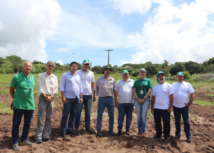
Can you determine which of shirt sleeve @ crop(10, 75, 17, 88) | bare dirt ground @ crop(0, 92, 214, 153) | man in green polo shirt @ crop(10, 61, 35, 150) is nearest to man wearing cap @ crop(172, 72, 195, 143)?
bare dirt ground @ crop(0, 92, 214, 153)

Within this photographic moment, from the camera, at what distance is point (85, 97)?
4.94 meters

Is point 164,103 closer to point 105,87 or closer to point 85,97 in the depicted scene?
point 105,87

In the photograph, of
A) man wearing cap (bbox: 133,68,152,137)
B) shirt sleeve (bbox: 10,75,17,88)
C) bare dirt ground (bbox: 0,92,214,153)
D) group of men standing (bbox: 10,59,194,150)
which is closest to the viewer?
shirt sleeve (bbox: 10,75,17,88)

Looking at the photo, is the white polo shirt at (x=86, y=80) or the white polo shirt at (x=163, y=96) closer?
the white polo shirt at (x=163, y=96)

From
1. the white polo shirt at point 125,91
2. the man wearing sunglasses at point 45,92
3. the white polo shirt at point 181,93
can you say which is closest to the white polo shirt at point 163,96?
the white polo shirt at point 181,93

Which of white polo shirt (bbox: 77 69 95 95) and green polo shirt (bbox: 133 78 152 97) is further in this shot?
white polo shirt (bbox: 77 69 95 95)

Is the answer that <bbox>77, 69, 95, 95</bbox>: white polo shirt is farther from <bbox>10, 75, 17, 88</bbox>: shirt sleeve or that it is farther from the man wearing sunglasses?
<bbox>10, 75, 17, 88</bbox>: shirt sleeve

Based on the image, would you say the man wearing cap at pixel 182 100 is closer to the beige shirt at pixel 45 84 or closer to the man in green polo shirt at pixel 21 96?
the beige shirt at pixel 45 84

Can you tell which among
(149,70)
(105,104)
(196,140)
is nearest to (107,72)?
(105,104)

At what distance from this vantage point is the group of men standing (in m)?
3.71

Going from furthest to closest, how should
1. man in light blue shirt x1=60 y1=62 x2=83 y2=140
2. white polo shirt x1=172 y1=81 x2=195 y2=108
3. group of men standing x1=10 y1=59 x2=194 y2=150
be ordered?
1. white polo shirt x1=172 y1=81 x2=195 y2=108
2. man in light blue shirt x1=60 y1=62 x2=83 y2=140
3. group of men standing x1=10 y1=59 x2=194 y2=150

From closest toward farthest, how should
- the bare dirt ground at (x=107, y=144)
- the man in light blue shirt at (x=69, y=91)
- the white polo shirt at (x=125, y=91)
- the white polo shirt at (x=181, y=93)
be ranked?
the bare dirt ground at (x=107, y=144)
the man in light blue shirt at (x=69, y=91)
the white polo shirt at (x=181, y=93)
the white polo shirt at (x=125, y=91)

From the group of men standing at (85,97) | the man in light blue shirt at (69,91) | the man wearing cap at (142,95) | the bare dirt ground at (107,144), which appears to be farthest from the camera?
the man wearing cap at (142,95)

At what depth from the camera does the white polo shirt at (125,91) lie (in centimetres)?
481
